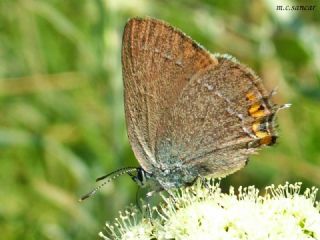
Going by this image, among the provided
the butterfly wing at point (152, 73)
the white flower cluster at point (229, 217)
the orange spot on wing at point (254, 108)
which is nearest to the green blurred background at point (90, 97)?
the butterfly wing at point (152, 73)

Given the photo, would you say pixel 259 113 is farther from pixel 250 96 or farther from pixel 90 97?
pixel 90 97

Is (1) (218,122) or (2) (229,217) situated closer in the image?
(2) (229,217)

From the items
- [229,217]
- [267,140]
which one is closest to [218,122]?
[267,140]

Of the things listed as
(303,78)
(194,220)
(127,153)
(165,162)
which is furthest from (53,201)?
(303,78)

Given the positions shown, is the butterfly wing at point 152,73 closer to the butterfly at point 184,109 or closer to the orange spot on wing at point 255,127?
the butterfly at point 184,109

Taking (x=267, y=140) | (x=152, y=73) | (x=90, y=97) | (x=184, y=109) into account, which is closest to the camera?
(x=267, y=140)
